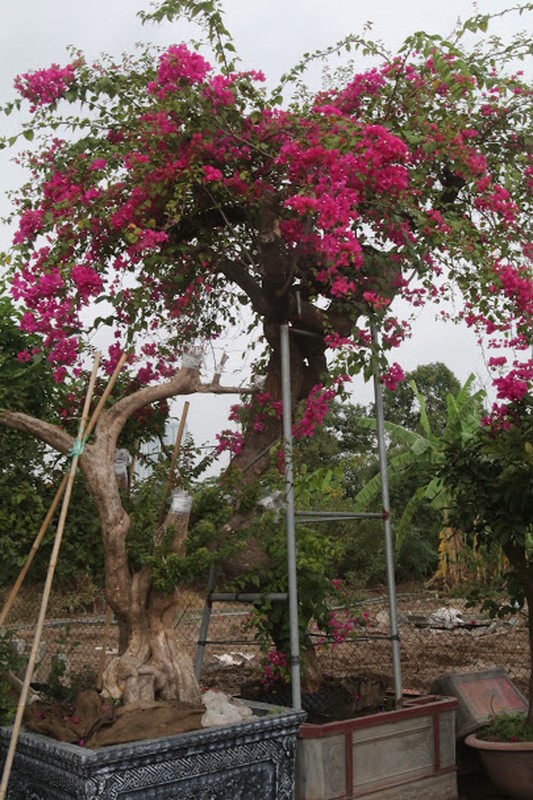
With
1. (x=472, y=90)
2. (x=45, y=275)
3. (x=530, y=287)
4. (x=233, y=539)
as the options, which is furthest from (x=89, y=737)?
(x=472, y=90)

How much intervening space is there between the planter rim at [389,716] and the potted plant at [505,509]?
0.28m

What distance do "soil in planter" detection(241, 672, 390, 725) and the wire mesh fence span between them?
151cm

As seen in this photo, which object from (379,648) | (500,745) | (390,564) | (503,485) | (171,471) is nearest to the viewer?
(171,471)

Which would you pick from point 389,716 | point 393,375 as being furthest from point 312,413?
point 389,716

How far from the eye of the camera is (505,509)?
16.7 ft

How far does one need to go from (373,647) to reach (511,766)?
575 cm

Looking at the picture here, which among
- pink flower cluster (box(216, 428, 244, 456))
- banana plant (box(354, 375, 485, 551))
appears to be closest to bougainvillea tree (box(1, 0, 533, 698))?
pink flower cluster (box(216, 428, 244, 456))

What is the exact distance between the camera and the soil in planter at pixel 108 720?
146 inches

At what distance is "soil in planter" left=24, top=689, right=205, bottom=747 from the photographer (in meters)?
3.72

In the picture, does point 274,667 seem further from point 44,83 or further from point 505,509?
point 44,83

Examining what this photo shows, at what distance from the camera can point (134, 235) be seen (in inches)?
176

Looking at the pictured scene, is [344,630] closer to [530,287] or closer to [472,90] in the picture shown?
[530,287]

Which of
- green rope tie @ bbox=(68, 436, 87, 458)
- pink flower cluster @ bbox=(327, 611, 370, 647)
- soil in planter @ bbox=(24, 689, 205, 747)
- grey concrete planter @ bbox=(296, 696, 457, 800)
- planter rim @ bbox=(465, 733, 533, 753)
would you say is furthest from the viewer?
pink flower cluster @ bbox=(327, 611, 370, 647)

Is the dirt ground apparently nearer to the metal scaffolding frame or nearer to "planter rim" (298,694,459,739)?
"planter rim" (298,694,459,739)
